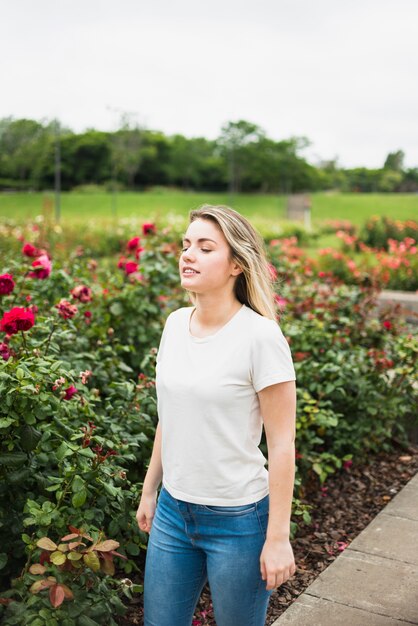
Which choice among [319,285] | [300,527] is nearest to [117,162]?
[319,285]

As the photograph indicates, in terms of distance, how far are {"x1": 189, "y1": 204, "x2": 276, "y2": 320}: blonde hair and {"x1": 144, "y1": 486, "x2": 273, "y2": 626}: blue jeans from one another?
0.49m

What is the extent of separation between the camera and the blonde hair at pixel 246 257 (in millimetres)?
1756

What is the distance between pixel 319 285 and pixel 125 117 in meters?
34.9

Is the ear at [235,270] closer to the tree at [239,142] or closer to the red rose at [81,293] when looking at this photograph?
the red rose at [81,293]

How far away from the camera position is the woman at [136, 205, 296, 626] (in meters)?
1.64

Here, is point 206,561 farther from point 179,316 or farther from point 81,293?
point 81,293

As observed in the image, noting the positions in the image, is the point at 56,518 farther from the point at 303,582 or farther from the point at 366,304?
the point at 366,304

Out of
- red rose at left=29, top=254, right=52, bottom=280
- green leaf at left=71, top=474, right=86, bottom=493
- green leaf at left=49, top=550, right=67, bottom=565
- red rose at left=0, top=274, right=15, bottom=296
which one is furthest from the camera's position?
red rose at left=29, top=254, right=52, bottom=280

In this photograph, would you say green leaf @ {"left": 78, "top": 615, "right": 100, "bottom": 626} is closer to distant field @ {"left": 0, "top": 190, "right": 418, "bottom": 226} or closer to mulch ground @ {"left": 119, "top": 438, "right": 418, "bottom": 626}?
mulch ground @ {"left": 119, "top": 438, "right": 418, "bottom": 626}

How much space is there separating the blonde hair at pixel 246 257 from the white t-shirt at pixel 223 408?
6 cm

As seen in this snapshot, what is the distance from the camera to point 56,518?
200 cm

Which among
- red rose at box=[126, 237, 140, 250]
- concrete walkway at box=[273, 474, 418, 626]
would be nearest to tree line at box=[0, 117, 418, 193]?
red rose at box=[126, 237, 140, 250]

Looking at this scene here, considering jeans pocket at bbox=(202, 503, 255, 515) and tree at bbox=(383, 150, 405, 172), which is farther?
tree at bbox=(383, 150, 405, 172)

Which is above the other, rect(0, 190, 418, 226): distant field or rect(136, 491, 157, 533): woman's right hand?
rect(0, 190, 418, 226): distant field
